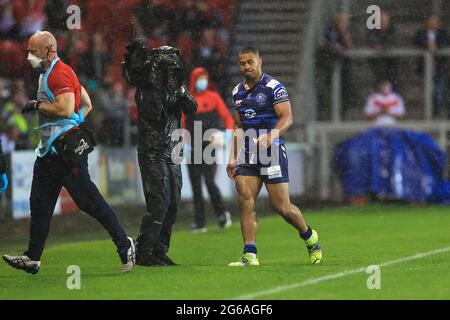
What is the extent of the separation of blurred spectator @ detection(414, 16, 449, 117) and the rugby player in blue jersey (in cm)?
1299

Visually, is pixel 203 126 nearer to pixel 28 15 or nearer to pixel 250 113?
pixel 250 113

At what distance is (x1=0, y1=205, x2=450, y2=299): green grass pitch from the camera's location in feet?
35.9

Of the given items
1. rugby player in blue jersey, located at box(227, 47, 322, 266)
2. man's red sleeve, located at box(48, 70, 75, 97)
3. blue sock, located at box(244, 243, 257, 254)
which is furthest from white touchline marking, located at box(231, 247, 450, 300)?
man's red sleeve, located at box(48, 70, 75, 97)

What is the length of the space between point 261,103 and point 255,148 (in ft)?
1.50

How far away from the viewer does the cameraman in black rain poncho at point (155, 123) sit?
42.4 ft

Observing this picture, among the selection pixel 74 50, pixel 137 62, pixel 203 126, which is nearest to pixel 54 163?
pixel 137 62

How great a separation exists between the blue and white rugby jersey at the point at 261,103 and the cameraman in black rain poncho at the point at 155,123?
1.82ft

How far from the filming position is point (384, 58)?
1026 inches

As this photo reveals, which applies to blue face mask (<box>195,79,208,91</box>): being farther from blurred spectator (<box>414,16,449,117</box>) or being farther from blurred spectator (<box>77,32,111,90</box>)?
blurred spectator (<box>414,16,449,117</box>)

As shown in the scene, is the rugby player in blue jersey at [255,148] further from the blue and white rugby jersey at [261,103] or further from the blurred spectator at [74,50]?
the blurred spectator at [74,50]

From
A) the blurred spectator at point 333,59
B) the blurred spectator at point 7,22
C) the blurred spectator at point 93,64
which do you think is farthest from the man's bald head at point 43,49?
the blurred spectator at point 333,59

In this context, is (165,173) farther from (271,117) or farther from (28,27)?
(28,27)

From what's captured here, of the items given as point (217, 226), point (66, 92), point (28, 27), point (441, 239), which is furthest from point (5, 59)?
point (66, 92)

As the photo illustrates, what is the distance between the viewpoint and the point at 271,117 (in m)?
12.8
